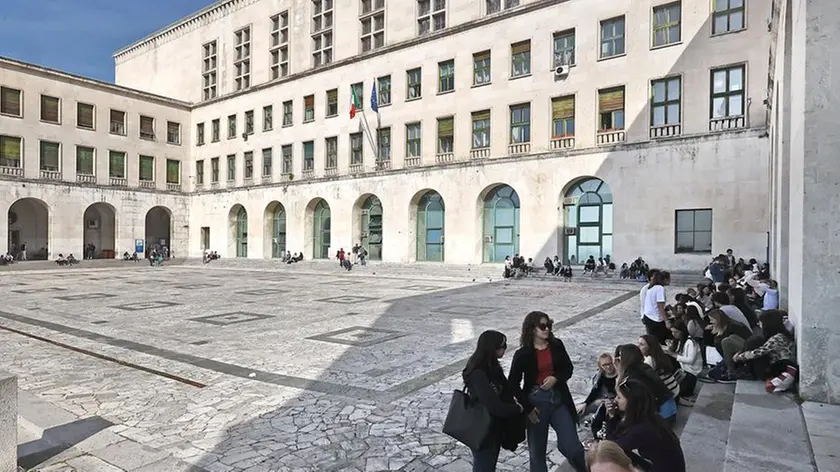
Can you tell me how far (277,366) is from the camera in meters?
8.04

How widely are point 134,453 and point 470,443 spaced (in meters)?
3.38

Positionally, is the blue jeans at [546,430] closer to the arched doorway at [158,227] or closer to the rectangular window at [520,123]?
the rectangular window at [520,123]

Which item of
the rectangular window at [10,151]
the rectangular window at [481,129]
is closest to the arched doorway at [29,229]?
the rectangular window at [10,151]

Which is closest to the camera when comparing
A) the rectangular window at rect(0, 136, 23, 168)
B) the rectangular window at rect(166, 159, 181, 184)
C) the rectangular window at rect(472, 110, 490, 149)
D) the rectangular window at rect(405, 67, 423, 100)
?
the rectangular window at rect(472, 110, 490, 149)

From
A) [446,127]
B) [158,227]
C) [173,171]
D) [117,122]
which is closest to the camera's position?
[446,127]

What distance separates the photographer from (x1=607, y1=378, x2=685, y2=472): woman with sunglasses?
302 centimetres

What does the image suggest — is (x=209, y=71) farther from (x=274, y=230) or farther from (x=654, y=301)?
(x=654, y=301)

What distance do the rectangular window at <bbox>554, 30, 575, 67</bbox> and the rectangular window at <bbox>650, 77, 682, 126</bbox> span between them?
458 cm

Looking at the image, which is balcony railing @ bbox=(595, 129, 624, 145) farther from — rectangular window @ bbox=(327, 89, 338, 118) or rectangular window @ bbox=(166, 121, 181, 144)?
rectangular window @ bbox=(166, 121, 181, 144)

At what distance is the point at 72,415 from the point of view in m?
5.80

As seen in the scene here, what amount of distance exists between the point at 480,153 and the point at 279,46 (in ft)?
67.8

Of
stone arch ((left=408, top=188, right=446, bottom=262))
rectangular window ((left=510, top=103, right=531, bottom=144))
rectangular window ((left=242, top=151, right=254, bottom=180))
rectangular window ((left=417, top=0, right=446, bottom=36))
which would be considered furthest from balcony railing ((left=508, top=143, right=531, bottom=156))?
rectangular window ((left=242, top=151, right=254, bottom=180))

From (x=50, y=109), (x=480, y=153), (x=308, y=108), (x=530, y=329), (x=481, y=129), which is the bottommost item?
(x=530, y=329)

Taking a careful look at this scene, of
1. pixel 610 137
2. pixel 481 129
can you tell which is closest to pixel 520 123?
Result: pixel 481 129
